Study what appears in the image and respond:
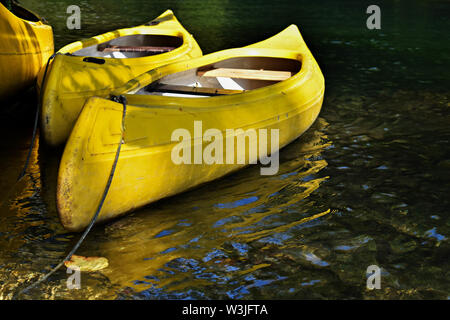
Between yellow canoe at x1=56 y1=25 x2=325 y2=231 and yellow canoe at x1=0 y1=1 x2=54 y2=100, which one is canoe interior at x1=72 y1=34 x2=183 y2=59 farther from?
yellow canoe at x1=56 y1=25 x2=325 y2=231

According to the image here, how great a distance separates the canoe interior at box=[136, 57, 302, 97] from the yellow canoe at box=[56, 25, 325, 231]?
0.07 ft

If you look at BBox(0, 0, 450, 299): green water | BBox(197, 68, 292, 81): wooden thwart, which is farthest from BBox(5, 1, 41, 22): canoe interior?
BBox(197, 68, 292, 81): wooden thwart

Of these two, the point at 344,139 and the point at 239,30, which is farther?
the point at 239,30

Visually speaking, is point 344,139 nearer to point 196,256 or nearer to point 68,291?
point 196,256

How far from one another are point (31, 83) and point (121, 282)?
6.71 metres

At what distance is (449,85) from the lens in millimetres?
11688

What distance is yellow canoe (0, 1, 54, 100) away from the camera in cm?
898

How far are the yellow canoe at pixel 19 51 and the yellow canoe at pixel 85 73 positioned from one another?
32.8 inches

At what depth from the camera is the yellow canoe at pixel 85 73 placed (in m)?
7.65

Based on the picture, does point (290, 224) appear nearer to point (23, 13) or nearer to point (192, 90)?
point (192, 90)

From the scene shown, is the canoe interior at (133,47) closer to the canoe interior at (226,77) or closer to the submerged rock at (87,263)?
the canoe interior at (226,77)

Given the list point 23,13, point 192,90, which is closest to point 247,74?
point 192,90

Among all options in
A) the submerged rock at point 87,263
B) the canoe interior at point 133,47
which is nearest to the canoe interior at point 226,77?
the canoe interior at point 133,47

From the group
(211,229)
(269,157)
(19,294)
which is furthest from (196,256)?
(269,157)
